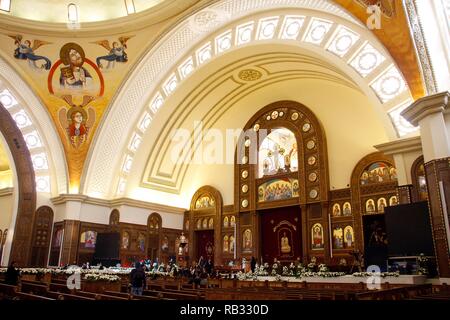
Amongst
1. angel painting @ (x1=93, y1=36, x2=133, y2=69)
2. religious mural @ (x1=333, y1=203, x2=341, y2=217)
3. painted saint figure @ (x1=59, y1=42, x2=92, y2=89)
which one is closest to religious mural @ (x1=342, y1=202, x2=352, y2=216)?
religious mural @ (x1=333, y1=203, x2=341, y2=217)

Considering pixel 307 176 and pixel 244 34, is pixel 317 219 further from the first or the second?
pixel 244 34

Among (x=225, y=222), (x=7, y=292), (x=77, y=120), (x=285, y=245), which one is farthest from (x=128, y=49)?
(x=7, y=292)

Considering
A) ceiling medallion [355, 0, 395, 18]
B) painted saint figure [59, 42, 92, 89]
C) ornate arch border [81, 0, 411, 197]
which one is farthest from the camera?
painted saint figure [59, 42, 92, 89]

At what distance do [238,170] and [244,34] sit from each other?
7873 mm

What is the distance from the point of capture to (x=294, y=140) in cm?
1931

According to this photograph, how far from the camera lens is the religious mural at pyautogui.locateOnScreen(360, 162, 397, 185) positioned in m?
15.2

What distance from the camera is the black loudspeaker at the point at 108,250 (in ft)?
58.7

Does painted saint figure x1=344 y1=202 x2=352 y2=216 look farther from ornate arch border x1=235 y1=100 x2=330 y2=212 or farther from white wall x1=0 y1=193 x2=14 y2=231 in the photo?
white wall x1=0 y1=193 x2=14 y2=231

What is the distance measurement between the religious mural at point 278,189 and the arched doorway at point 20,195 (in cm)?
1217

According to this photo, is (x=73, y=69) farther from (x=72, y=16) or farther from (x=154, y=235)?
(x=154, y=235)

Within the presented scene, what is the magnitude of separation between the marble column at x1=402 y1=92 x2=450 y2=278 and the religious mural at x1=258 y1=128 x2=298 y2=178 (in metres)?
9.84

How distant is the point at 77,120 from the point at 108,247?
6.86 meters

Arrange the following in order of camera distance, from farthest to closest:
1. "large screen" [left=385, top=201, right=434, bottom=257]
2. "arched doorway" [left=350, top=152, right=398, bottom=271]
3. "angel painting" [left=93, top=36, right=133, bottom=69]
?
"angel painting" [left=93, top=36, right=133, bottom=69] < "arched doorway" [left=350, top=152, right=398, bottom=271] < "large screen" [left=385, top=201, right=434, bottom=257]
